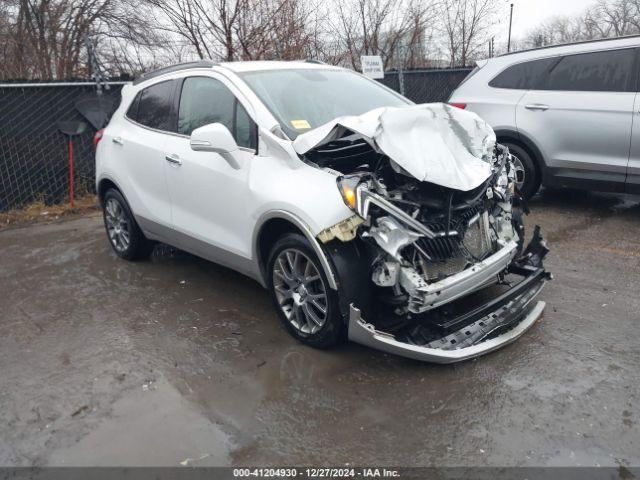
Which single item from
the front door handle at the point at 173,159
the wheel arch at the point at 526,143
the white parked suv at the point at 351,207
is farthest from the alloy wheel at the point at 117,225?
the wheel arch at the point at 526,143

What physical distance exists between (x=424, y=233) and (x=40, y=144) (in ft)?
22.4

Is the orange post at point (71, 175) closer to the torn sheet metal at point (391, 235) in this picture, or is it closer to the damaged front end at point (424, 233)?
the damaged front end at point (424, 233)

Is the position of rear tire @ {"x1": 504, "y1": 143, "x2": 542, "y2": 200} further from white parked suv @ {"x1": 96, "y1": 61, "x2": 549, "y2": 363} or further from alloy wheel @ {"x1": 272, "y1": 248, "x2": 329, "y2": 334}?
alloy wheel @ {"x1": 272, "y1": 248, "x2": 329, "y2": 334}

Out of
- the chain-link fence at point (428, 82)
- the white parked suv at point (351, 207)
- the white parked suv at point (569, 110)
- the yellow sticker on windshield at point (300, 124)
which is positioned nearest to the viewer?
the white parked suv at point (351, 207)

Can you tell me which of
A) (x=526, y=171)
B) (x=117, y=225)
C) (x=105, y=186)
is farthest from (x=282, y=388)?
(x=526, y=171)

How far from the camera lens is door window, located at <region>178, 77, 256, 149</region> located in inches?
160

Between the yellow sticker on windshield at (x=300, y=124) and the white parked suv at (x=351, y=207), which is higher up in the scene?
the yellow sticker on windshield at (x=300, y=124)

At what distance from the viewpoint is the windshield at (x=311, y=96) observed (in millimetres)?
4035

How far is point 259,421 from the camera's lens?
3070 mm

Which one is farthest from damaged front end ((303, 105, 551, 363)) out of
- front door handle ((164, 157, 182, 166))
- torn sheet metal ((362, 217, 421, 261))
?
front door handle ((164, 157, 182, 166))

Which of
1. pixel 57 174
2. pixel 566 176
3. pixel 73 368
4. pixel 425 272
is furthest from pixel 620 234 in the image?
pixel 57 174

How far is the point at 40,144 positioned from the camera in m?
8.16

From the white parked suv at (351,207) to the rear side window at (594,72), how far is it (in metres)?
2.75

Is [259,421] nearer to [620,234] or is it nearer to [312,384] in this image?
[312,384]
